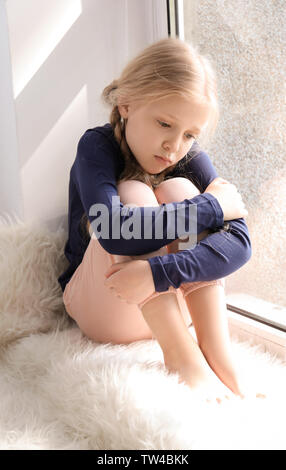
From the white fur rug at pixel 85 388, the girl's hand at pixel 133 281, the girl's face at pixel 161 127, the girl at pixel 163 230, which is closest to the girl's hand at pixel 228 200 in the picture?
the girl at pixel 163 230

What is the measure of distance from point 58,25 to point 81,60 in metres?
0.11

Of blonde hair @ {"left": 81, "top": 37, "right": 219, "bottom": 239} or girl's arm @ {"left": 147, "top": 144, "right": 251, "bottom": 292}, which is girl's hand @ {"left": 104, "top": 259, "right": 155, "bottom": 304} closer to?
girl's arm @ {"left": 147, "top": 144, "right": 251, "bottom": 292}

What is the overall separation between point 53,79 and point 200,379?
2.93 ft

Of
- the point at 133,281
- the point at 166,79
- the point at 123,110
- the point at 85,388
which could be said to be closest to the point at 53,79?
the point at 123,110

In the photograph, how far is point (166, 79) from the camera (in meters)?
0.96

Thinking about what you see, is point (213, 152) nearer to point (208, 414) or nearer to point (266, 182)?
point (266, 182)

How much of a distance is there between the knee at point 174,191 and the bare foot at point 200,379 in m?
0.33

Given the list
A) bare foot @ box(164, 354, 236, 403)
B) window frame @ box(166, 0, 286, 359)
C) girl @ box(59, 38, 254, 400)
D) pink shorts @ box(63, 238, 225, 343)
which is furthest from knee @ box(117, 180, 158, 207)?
window frame @ box(166, 0, 286, 359)

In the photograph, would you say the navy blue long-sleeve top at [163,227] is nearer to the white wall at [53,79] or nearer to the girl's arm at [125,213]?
A: the girl's arm at [125,213]

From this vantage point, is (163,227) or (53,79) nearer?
(163,227)

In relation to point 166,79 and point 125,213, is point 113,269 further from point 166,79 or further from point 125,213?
point 166,79

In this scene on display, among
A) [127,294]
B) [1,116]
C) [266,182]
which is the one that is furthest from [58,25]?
[127,294]

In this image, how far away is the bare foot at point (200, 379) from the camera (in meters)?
0.84

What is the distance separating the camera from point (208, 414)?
770mm
